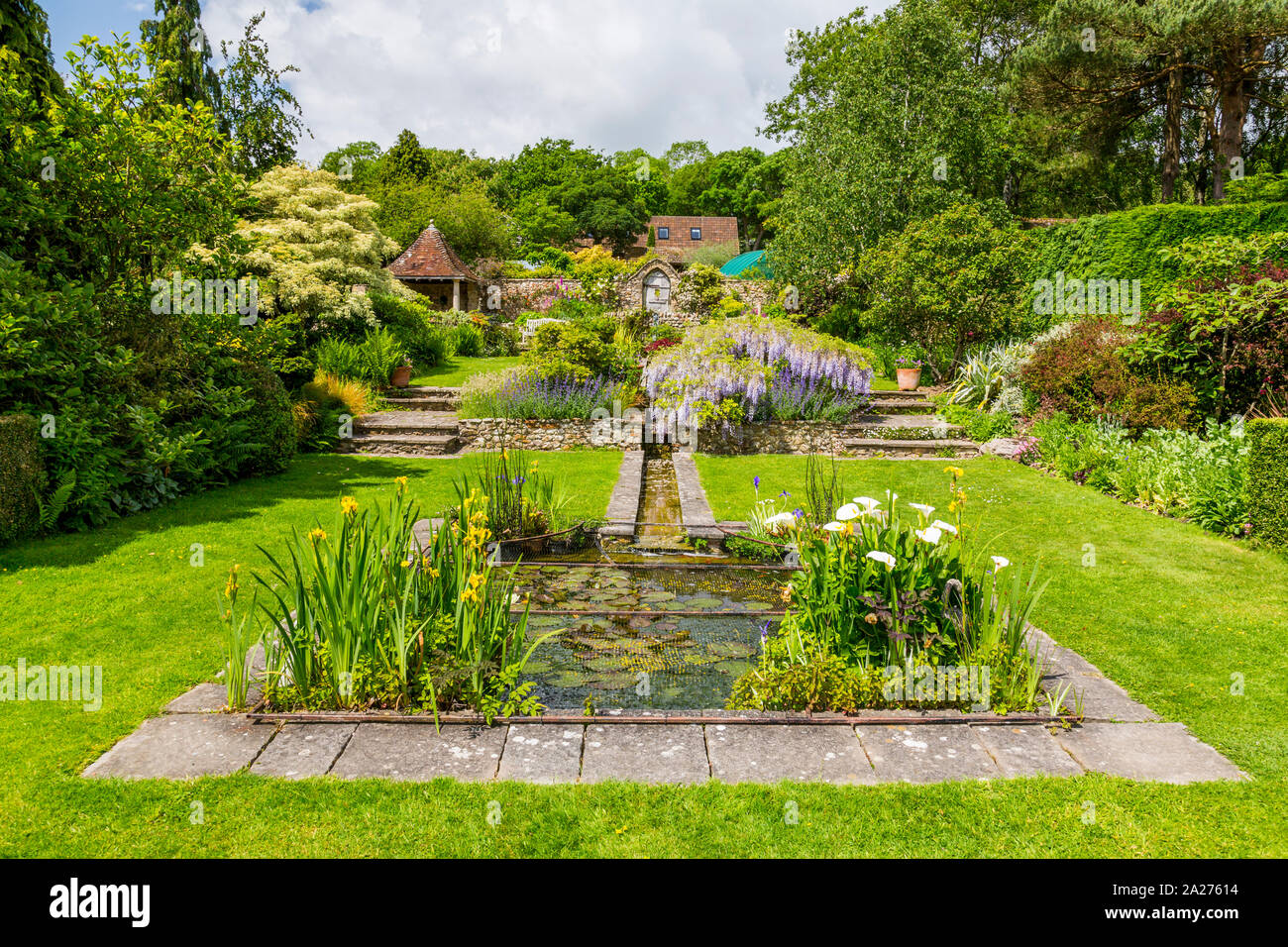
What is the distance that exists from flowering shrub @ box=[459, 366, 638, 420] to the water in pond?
21.5ft

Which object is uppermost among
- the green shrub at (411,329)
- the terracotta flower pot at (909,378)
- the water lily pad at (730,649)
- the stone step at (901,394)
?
the green shrub at (411,329)

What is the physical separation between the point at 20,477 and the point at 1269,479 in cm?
1100

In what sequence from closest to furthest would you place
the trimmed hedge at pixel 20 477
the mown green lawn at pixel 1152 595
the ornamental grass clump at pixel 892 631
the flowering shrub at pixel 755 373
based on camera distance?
1. the ornamental grass clump at pixel 892 631
2. the mown green lawn at pixel 1152 595
3. the trimmed hedge at pixel 20 477
4. the flowering shrub at pixel 755 373

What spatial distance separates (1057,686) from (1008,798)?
4.00 feet

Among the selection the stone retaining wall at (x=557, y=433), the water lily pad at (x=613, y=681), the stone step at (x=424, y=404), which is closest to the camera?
the water lily pad at (x=613, y=681)

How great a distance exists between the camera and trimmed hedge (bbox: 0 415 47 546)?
647 centimetres

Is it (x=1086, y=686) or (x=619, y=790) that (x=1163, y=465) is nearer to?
(x=1086, y=686)

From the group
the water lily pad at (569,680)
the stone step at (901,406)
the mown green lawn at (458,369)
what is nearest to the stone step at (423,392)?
the mown green lawn at (458,369)

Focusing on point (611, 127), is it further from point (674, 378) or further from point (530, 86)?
point (674, 378)

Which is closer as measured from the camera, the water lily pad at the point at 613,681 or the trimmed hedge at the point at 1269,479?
the water lily pad at the point at 613,681

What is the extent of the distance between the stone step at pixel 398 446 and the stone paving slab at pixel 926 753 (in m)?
9.70

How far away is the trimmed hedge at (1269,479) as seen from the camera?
666 centimetres

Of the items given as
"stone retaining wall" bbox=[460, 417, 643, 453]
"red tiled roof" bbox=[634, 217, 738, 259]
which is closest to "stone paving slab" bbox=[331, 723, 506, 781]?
"stone retaining wall" bbox=[460, 417, 643, 453]

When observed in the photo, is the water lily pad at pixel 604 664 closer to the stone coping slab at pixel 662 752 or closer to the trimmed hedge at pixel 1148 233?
the stone coping slab at pixel 662 752
